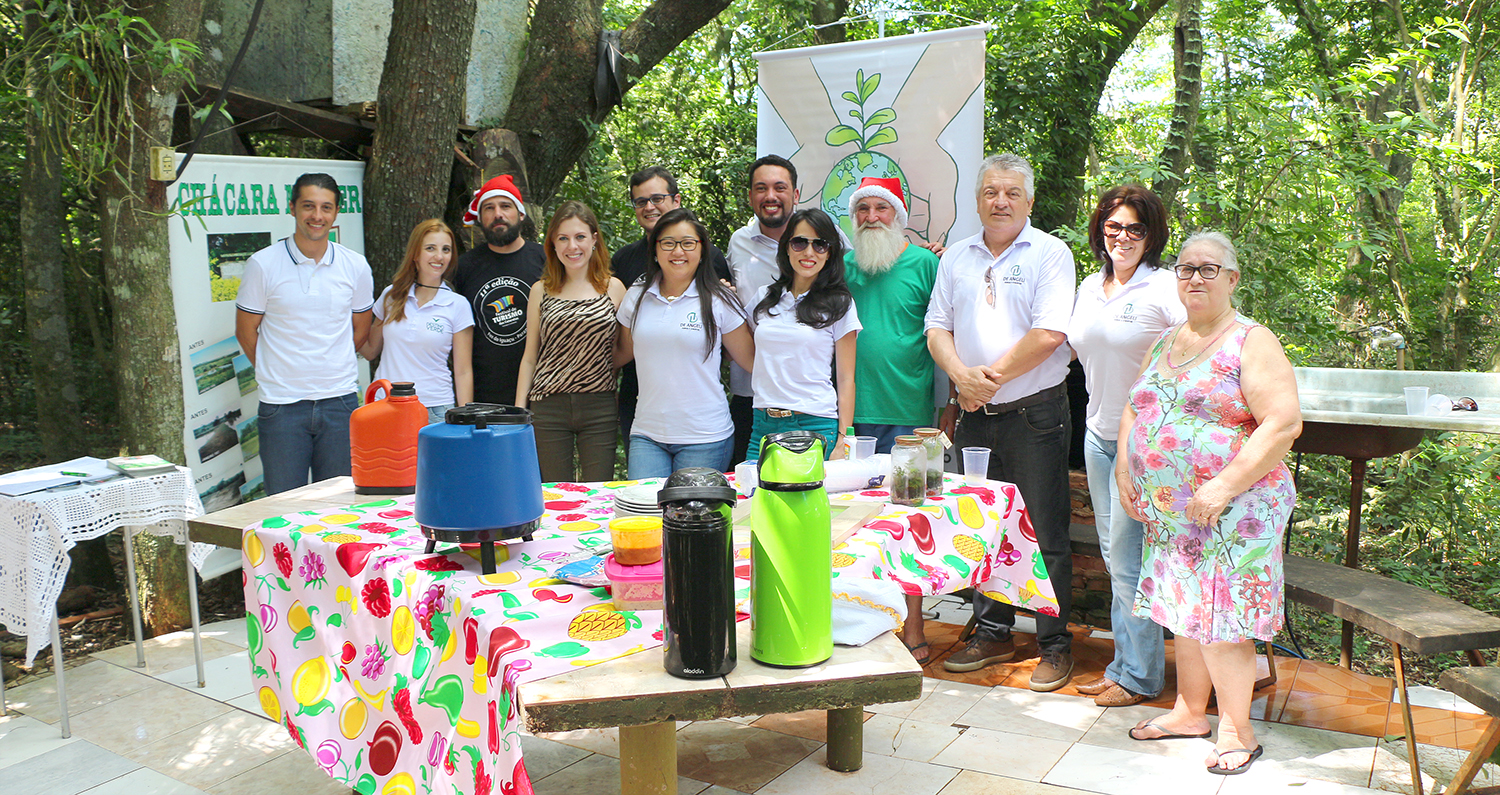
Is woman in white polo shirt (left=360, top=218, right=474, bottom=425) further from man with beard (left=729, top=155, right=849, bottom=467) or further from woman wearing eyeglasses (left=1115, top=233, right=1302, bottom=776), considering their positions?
woman wearing eyeglasses (left=1115, top=233, right=1302, bottom=776)

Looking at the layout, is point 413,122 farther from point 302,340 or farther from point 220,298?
point 302,340

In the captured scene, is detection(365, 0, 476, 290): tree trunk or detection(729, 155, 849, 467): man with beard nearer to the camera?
detection(729, 155, 849, 467): man with beard

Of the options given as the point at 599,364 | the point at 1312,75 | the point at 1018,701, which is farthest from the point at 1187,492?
the point at 1312,75

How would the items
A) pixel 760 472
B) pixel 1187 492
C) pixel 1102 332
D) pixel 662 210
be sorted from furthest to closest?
1. pixel 662 210
2. pixel 1102 332
3. pixel 1187 492
4. pixel 760 472

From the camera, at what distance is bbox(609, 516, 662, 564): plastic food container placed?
72.6 inches

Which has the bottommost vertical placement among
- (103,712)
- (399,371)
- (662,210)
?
(103,712)

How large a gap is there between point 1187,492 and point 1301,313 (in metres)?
3.71

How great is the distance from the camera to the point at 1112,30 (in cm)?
689

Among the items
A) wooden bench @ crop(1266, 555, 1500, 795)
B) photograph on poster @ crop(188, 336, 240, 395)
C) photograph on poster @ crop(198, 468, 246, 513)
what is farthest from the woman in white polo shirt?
wooden bench @ crop(1266, 555, 1500, 795)

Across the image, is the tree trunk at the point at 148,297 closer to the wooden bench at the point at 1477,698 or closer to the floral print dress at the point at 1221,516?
the floral print dress at the point at 1221,516

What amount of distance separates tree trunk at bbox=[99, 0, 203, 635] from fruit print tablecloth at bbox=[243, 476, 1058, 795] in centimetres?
181

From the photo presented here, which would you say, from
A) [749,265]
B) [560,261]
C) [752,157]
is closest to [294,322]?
[560,261]

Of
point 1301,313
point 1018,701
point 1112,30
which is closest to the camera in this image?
point 1018,701

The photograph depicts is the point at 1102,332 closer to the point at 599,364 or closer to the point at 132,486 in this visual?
the point at 599,364
